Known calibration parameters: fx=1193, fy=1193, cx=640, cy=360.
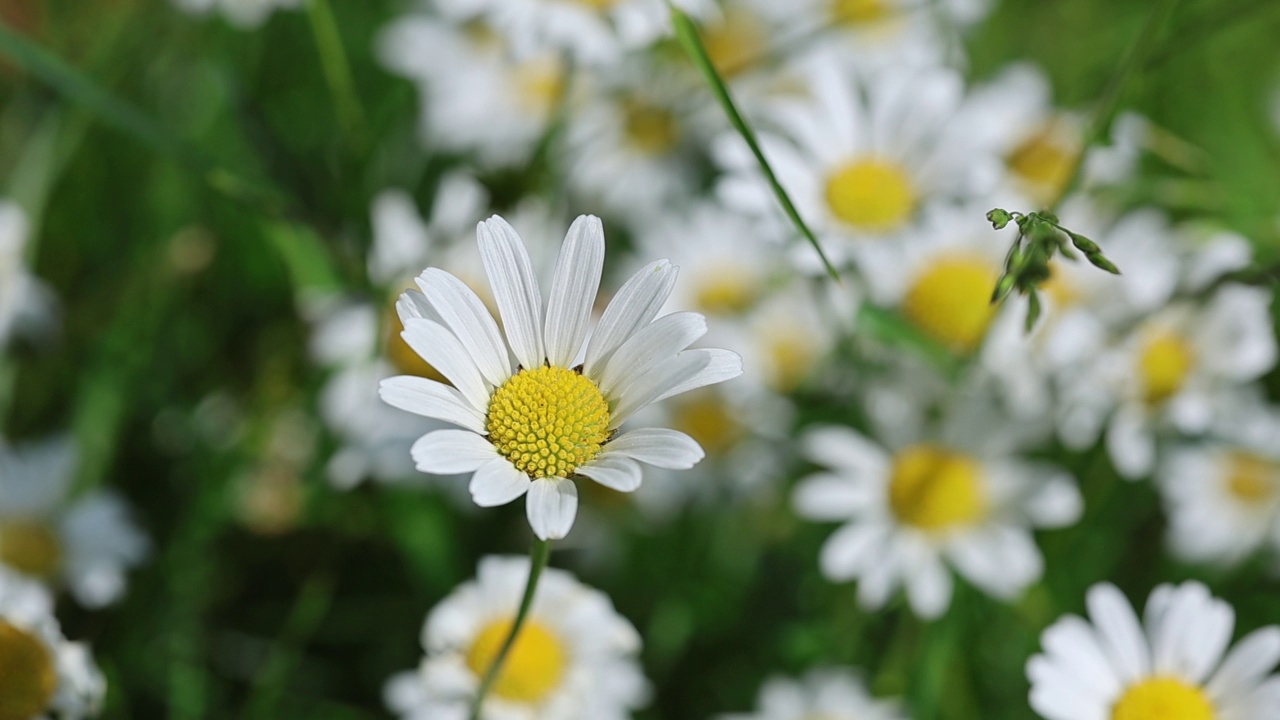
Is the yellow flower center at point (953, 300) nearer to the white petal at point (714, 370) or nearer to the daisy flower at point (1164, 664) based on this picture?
the daisy flower at point (1164, 664)

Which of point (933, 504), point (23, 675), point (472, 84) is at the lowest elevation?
point (23, 675)

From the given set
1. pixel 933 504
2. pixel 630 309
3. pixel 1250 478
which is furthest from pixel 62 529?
pixel 1250 478

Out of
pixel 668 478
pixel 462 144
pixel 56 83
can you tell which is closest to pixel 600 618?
pixel 668 478

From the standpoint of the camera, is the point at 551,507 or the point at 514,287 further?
the point at 514,287

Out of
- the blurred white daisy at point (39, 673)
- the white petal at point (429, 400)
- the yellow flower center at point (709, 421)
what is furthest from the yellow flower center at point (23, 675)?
the yellow flower center at point (709, 421)

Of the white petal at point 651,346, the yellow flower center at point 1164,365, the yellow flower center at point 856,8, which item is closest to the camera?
the white petal at point 651,346

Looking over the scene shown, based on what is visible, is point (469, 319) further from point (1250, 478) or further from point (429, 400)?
point (1250, 478)
